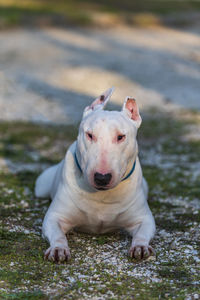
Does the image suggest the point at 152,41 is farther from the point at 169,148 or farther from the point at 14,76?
the point at 169,148

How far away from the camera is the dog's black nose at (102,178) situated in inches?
149

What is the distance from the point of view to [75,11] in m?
20.4

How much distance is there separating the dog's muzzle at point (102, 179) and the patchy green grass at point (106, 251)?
0.67 m

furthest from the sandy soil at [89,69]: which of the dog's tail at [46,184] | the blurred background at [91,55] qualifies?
the dog's tail at [46,184]

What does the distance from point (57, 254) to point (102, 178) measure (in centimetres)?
75

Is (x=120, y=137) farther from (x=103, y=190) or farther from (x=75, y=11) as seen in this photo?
(x=75, y=11)

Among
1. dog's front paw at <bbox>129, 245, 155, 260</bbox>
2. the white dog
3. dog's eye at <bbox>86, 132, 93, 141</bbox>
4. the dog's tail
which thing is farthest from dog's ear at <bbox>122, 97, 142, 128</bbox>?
the dog's tail

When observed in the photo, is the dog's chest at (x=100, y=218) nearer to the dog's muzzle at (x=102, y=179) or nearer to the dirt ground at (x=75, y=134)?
the dirt ground at (x=75, y=134)

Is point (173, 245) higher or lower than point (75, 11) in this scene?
lower

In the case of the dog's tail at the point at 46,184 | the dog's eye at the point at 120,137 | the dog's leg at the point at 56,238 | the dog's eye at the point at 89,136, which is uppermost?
the dog's eye at the point at 120,137

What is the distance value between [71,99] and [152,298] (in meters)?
9.38

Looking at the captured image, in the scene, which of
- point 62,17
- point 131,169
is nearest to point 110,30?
point 62,17

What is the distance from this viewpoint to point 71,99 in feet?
41.3

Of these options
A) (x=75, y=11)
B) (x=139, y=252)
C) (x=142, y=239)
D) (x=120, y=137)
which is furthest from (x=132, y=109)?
(x=75, y=11)
